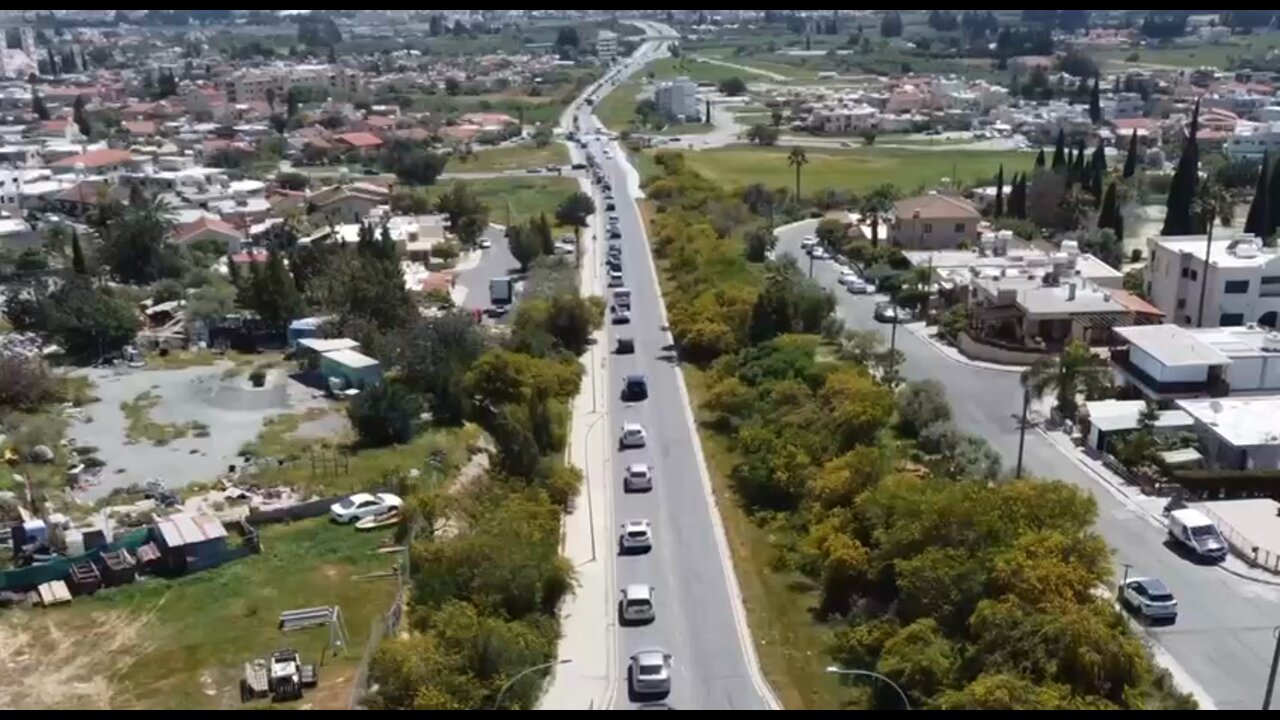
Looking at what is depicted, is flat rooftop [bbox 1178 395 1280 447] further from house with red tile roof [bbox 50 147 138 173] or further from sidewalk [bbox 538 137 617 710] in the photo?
house with red tile roof [bbox 50 147 138 173]

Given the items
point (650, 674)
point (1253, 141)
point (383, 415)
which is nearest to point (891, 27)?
point (1253, 141)

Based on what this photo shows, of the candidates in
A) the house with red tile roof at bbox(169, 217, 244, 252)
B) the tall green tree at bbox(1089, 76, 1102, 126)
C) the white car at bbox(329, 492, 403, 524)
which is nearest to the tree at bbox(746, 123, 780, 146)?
the tall green tree at bbox(1089, 76, 1102, 126)

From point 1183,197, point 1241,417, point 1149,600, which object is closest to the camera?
point 1149,600

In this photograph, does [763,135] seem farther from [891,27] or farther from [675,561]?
[891,27]

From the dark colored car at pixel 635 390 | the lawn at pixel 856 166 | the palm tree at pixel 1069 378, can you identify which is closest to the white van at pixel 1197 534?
the palm tree at pixel 1069 378

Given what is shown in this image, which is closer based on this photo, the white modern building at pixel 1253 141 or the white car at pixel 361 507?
the white car at pixel 361 507

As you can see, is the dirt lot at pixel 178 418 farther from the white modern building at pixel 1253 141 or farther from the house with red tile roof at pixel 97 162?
the white modern building at pixel 1253 141
